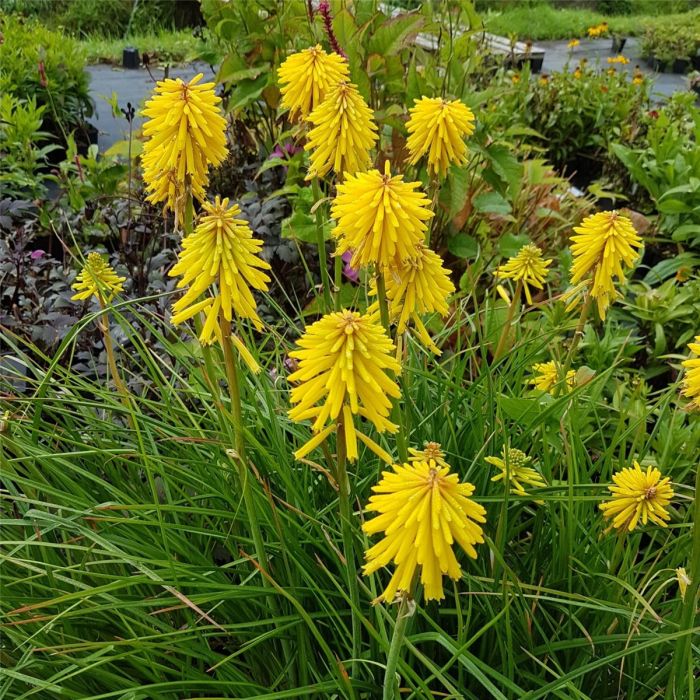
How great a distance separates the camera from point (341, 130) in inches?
59.1

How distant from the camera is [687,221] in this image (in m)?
4.33

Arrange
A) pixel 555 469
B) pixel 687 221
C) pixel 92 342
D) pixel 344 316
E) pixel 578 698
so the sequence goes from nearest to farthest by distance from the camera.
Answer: pixel 344 316 < pixel 578 698 < pixel 555 469 < pixel 92 342 < pixel 687 221

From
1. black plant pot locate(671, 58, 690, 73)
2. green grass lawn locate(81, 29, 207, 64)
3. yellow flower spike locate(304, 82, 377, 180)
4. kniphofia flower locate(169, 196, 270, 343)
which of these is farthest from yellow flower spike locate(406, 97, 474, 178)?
black plant pot locate(671, 58, 690, 73)

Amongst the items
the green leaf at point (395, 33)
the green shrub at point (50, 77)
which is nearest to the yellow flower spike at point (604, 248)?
the green leaf at point (395, 33)

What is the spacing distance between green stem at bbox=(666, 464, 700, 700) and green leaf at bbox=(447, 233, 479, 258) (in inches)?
92.8

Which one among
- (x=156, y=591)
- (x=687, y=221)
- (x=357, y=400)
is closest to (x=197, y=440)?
(x=156, y=591)

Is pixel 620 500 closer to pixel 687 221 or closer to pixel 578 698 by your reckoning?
pixel 578 698

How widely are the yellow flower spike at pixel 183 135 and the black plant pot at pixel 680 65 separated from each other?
11.4 m

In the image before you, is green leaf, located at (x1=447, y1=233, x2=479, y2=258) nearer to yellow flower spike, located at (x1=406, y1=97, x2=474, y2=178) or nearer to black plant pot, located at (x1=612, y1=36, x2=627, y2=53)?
yellow flower spike, located at (x1=406, y1=97, x2=474, y2=178)

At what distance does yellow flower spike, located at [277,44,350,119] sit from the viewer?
1.67m

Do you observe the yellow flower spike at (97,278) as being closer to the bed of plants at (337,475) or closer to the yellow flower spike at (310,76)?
the bed of plants at (337,475)

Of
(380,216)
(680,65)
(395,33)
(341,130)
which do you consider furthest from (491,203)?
(680,65)

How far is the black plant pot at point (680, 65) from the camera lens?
11031mm

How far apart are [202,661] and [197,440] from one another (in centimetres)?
49
